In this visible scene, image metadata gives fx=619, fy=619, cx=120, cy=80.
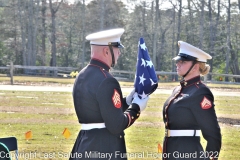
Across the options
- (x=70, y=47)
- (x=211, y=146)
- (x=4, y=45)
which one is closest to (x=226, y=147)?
(x=211, y=146)

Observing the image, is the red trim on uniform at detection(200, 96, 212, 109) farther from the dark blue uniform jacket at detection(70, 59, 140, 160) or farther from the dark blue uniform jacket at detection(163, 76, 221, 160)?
the dark blue uniform jacket at detection(70, 59, 140, 160)

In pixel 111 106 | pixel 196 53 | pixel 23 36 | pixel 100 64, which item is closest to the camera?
pixel 111 106

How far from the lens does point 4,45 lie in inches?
2495

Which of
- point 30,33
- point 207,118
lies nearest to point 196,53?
point 207,118

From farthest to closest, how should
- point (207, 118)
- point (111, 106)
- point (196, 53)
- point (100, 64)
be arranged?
1. point (196, 53)
2. point (207, 118)
3. point (100, 64)
4. point (111, 106)

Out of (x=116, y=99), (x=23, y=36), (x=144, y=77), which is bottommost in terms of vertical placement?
(x=23, y=36)

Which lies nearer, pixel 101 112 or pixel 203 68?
pixel 101 112

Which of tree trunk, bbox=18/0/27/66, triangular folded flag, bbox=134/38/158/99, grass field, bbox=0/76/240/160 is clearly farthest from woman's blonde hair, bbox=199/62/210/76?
tree trunk, bbox=18/0/27/66

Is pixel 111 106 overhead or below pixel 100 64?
below

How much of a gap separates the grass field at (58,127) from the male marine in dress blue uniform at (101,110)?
4.08 m

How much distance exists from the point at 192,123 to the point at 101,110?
99cm

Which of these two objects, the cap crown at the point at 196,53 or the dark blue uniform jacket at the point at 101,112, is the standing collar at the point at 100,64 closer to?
the dark blue uniform jacket at the point at 101,112

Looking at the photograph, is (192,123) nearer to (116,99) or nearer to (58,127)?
(116,99)

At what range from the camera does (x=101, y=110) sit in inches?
198
